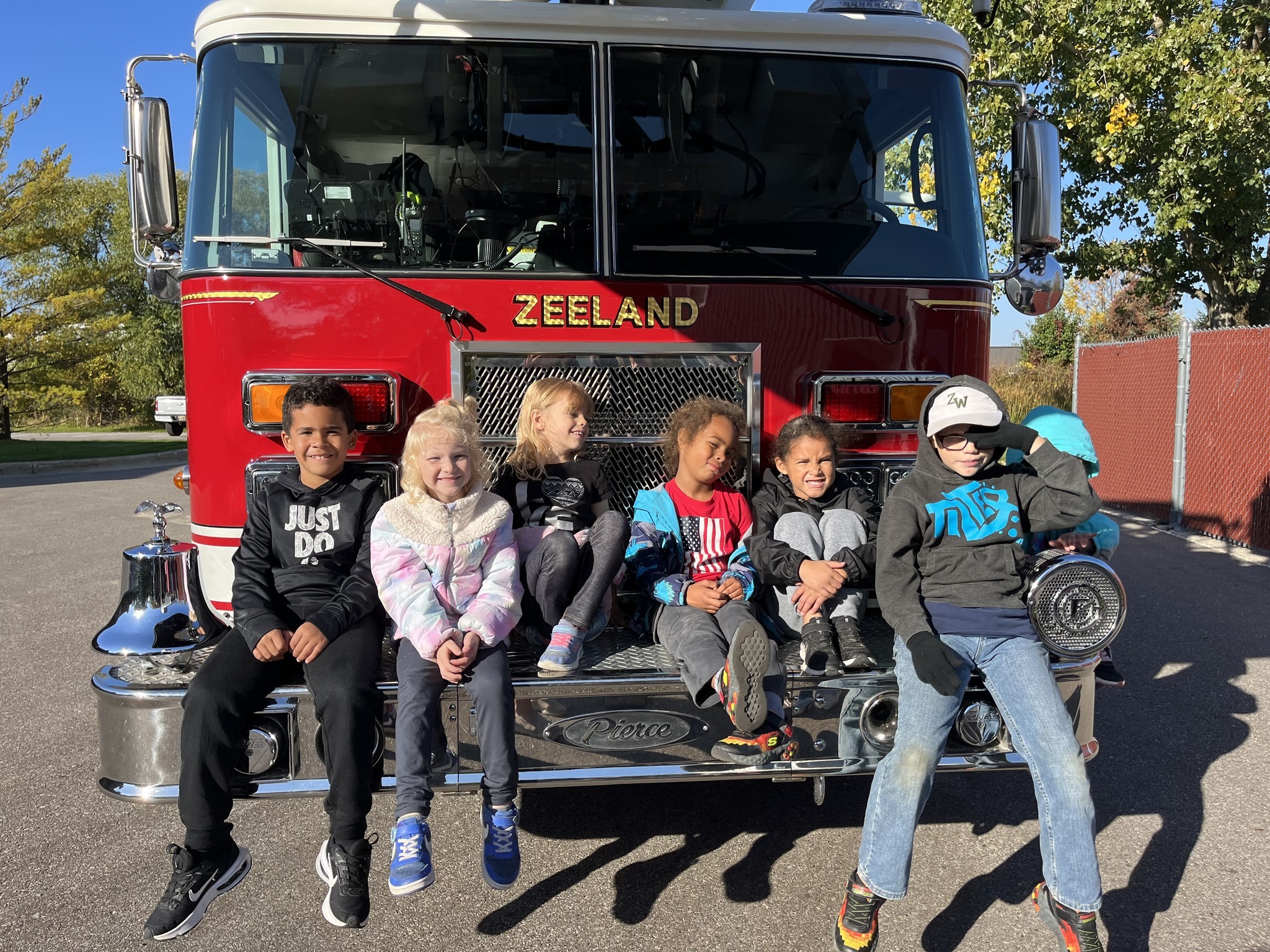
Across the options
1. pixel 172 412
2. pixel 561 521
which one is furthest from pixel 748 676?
pixel 172 412

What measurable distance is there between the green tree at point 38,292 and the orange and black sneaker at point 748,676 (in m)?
21.4

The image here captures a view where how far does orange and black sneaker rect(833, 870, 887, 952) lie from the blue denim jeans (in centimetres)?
4

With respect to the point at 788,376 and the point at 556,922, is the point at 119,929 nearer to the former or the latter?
the point at 556,922

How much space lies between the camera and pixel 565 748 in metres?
2.58

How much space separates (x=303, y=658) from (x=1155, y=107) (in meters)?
13.6

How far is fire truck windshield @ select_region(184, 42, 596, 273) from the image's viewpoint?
326 cm

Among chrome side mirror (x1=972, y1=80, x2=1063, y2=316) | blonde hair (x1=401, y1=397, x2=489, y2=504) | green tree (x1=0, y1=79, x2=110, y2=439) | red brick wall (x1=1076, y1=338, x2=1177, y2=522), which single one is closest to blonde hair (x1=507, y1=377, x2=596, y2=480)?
blonde hair (x1=401, y1=397, x2=489, y2=504)

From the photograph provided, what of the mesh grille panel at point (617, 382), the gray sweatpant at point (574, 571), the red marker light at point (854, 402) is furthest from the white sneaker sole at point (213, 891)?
the red marker light at point (854, 402)

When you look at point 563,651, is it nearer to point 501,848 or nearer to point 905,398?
point 501,848

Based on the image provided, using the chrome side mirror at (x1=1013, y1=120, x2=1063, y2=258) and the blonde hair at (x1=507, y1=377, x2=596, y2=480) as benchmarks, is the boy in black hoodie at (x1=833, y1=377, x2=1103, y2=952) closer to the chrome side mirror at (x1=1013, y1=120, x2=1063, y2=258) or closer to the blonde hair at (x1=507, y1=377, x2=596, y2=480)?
the blonde hair at (x1=507, y1=377, x2=596, y2=480)

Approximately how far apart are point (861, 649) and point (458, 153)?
2.20m

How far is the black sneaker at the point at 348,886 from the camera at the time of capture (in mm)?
2406

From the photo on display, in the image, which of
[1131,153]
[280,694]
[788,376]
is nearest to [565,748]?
[280,694]

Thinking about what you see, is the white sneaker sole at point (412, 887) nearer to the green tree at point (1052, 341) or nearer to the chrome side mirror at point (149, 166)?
the chrome side mirror at point (149, 166)
